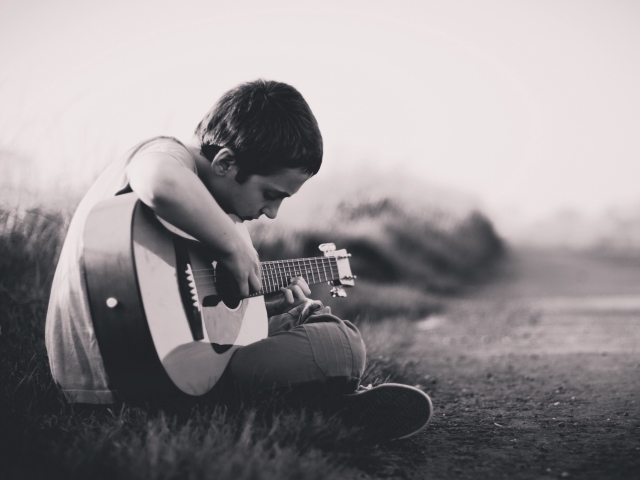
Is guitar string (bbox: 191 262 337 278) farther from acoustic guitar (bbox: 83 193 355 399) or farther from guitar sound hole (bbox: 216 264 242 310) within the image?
acoustic guitar (bbox: 83 193 355 399)

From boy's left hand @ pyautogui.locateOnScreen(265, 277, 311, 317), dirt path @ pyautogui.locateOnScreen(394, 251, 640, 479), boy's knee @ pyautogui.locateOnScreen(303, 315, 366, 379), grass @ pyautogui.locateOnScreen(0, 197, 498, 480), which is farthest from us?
boy's left hand @ pyautogui.locateOnScreen(265, 277, 311, 317)

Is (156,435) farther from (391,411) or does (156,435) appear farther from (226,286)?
(391,411)

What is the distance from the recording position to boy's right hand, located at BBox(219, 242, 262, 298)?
1.89 metres

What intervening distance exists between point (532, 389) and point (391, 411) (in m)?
1.38

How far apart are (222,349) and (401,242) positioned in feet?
21.4

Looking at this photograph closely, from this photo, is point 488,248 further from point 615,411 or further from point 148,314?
point 148,314

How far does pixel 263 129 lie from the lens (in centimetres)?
200

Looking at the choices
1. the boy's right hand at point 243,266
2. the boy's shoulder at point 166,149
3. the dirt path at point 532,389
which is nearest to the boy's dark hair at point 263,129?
the boy's shoulder at point 166,149

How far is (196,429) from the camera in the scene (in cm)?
169

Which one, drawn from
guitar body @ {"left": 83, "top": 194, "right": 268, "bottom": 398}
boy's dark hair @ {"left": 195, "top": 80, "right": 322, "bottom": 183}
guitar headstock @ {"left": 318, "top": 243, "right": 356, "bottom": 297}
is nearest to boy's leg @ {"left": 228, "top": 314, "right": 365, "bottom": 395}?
guitar body @ {"left": 83, "top": 194, "right": 268, "bottom": 398}

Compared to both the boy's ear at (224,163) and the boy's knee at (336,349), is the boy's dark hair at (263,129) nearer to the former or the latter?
the boy's ear at (224,163)

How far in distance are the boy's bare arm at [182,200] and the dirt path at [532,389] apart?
2.93ft

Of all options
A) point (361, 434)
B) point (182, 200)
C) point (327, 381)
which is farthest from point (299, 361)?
point (182, 200)

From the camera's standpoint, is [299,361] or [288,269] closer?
[299,361]
